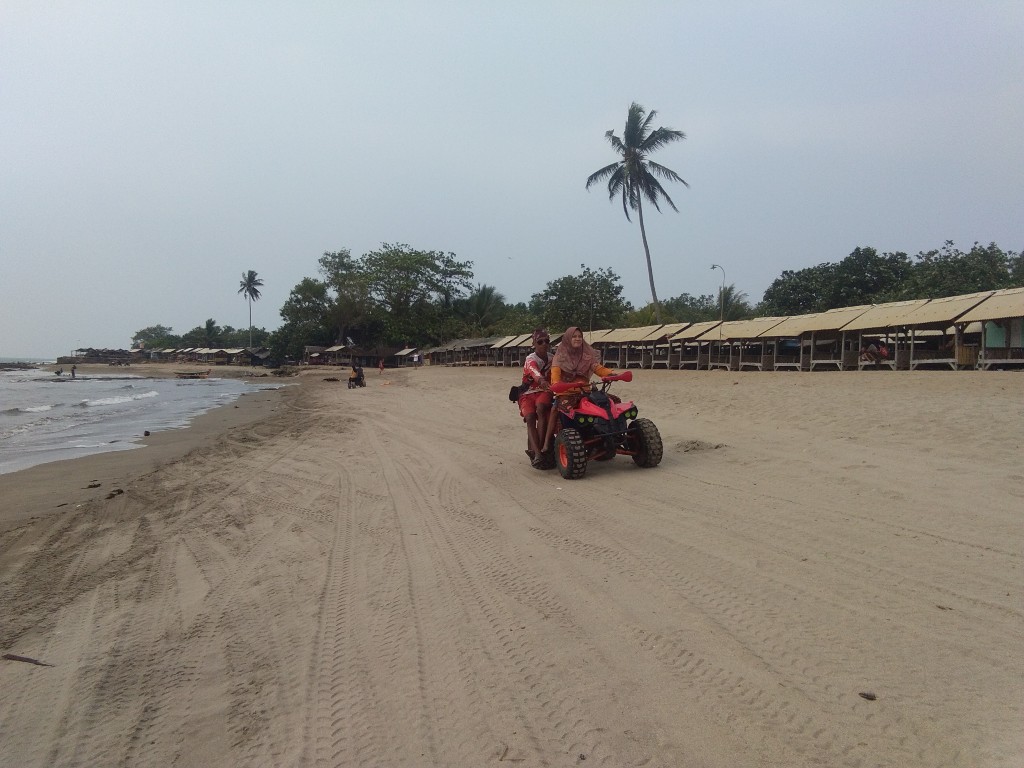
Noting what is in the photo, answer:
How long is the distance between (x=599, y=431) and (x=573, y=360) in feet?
2.88

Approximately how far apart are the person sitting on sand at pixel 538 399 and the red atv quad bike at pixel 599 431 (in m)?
0.19

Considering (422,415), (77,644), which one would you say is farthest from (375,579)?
(422,415)

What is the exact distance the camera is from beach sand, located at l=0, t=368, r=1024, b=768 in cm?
231

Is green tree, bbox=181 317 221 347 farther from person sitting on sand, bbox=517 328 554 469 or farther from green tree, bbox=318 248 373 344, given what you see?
person sitting on sand, bbox=517 328 554 469

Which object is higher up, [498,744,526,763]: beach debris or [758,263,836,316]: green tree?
[758,263,836,316]: green tree

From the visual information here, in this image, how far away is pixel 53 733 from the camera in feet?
8.21

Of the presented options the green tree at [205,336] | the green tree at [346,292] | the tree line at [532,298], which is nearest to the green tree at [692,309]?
the tree line at [532,298]

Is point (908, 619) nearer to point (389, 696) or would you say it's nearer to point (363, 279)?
point (389, 696)

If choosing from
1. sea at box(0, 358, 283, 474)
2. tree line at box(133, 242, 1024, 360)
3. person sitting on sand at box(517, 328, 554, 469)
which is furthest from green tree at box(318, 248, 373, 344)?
person sitting on sand at box(517, 328, 554, 469)

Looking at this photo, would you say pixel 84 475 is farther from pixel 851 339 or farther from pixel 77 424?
pixel 851 339

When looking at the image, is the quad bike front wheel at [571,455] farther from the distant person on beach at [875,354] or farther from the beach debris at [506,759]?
the distant person on beach at [875,354]

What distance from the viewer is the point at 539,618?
10.8ft

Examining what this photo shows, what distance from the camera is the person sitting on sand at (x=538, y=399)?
7370mm

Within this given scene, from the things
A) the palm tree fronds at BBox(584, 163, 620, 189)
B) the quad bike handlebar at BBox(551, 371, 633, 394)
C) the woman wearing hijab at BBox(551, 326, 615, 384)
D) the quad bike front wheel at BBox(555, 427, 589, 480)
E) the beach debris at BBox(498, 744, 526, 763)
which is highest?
the palm tree fronds at BBox(584, 163, 620, 189)
